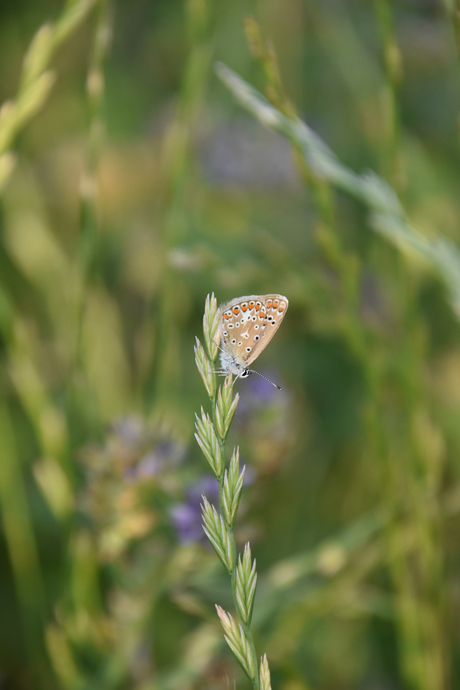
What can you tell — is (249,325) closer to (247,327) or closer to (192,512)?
(247,327)

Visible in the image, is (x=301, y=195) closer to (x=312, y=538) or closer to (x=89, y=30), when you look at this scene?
(x=89, y=30)

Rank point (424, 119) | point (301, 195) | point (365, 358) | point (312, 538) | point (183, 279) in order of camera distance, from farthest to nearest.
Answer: point (301, 195) → point (424, 119) → point (183, 279) → point (312, 538) → point (365, 358)

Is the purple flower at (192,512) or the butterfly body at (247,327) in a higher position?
the butterfly body at (247,327)

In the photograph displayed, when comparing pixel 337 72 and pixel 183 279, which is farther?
pixel 337 72

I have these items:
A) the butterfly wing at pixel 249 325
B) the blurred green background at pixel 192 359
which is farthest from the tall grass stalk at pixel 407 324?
the butterfly wing at pixel 249 325

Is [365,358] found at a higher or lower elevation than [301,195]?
higher

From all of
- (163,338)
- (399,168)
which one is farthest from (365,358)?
(163,338)

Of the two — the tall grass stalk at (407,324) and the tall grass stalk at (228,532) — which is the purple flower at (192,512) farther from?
the tall grass stalk at (228,532)
